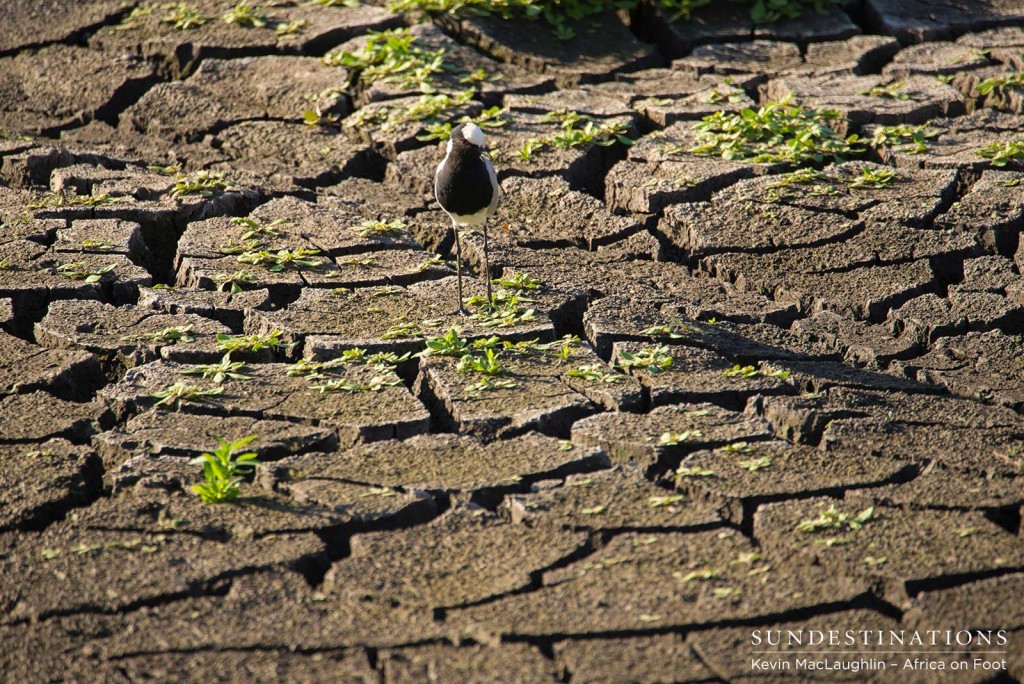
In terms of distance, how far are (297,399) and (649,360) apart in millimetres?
1165

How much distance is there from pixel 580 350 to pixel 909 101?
2.93 metres

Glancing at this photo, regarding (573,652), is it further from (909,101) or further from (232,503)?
(909,101)

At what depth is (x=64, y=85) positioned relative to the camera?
237 inches

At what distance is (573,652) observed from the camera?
7.90 feet

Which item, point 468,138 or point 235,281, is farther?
point 235,281

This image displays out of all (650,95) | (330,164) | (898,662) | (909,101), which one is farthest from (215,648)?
(909,101)

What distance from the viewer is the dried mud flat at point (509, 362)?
8.30ft

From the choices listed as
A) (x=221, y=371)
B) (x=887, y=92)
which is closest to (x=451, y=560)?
(x=221, y=371)

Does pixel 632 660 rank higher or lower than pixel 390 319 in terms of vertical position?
lower

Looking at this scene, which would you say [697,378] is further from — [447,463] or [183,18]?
[183,18]

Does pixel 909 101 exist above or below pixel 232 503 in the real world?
above

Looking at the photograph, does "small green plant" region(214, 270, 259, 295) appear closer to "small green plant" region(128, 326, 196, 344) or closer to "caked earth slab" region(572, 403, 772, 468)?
"small green plant" region(128, 326, 196, 344)

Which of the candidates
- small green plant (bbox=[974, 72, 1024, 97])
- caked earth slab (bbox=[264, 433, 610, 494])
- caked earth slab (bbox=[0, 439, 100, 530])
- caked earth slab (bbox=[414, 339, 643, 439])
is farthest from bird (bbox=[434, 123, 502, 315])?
small green plant (bbox=[974, 72, 1024, 97])

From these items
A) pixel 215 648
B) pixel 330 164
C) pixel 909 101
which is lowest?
pixel 215 648
